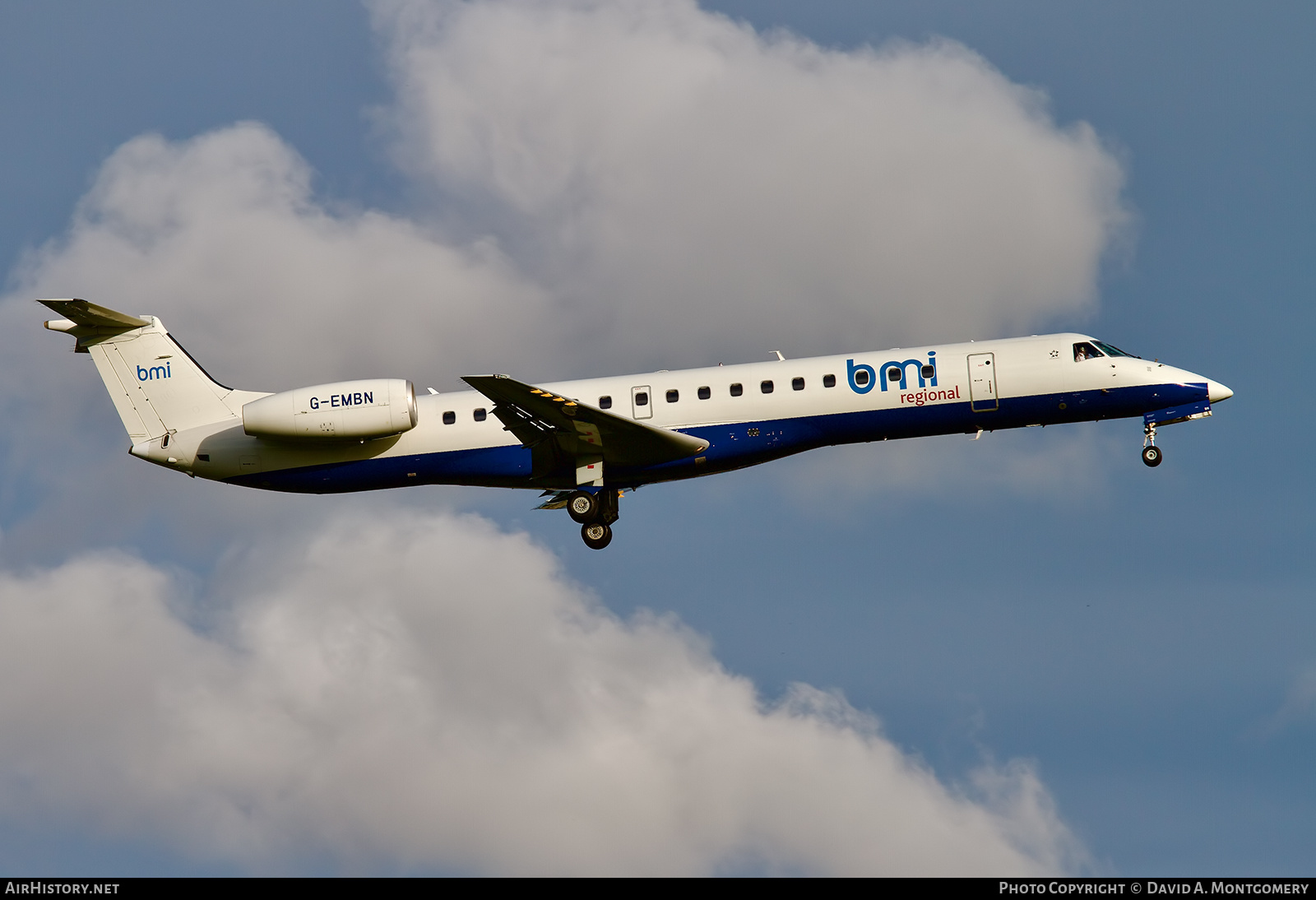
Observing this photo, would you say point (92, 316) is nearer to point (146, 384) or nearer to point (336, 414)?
point (146, 384)

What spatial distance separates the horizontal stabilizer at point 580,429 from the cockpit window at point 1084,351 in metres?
8.27

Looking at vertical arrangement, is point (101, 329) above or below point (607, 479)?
above

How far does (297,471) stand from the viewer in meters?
34.4

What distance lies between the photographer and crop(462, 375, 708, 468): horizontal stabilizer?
1228 inches

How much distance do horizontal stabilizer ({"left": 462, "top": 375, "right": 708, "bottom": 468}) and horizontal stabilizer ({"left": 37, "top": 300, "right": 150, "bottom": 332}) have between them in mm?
9298

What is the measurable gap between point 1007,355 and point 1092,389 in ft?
6.48

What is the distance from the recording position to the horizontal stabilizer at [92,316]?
110 ft

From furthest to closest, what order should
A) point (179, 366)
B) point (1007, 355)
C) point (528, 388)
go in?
point (179, 366) < point (1007, 355) < point (528, 388)

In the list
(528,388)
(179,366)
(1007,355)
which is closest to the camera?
(528,388)

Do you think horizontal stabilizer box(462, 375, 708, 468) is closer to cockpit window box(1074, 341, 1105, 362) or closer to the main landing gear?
the main landing gear

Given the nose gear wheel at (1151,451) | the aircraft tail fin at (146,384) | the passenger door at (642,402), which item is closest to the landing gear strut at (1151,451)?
the nose gear wheel at (1151,451)

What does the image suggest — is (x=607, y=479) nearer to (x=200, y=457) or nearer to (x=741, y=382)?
(x=741, y=382)

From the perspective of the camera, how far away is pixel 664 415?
3322cm

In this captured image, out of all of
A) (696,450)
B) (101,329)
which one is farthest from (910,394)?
(101,329)
